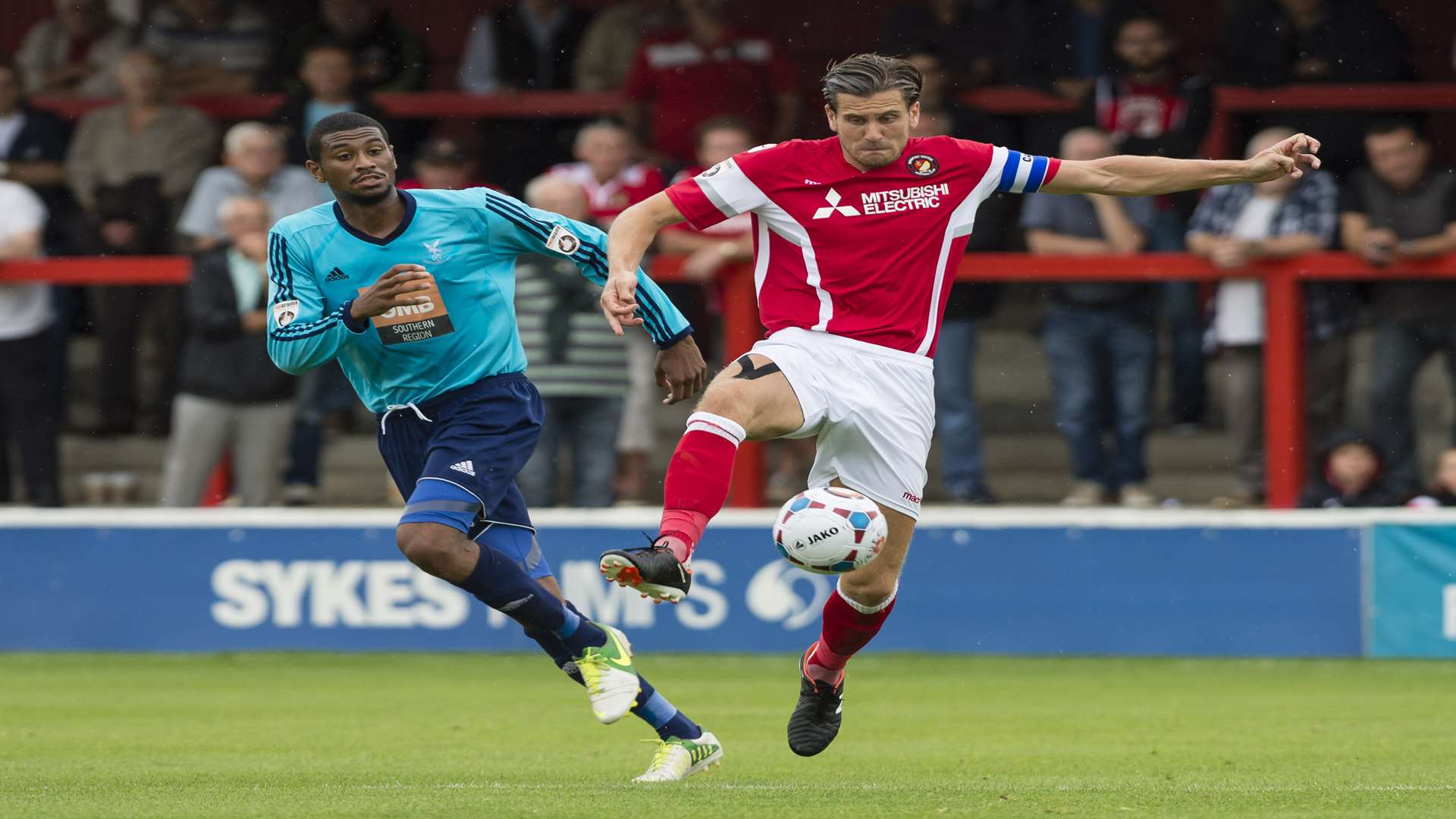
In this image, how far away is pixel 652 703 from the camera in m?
6.53

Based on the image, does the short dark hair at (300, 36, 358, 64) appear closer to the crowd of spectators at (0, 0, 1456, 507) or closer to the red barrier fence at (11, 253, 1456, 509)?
the crowd of spectators at (0, 0, 1456, 507)

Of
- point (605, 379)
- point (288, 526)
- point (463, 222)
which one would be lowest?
point (288, 526)

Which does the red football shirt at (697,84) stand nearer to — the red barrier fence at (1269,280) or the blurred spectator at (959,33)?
the blurred spectator at (959,33)

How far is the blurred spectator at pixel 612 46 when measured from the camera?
43.8 ft

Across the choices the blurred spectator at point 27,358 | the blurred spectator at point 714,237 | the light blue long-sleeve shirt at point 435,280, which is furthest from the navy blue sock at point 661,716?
the blurred spectator at point 27,358

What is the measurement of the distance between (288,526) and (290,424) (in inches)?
26.1

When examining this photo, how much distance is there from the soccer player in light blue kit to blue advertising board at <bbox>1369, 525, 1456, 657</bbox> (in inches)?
201

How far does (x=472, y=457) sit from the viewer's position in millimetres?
6547

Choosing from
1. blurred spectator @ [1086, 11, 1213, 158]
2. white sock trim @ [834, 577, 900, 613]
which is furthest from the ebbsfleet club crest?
blurred spectator @ [1086, 11, 1213, 158]

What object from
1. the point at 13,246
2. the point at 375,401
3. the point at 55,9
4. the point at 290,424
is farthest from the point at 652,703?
the point at 55,9

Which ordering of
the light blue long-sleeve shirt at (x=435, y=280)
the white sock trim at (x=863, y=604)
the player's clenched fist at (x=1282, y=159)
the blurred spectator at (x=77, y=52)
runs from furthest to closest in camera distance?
1. the blurred spectator at (x=77, y=52)
2. the white sock trim at (x=863, y=604)
3. the light blue long-sleeve shirt at (x=435, y=280)
4. the player's clenched fist at (x=1282, y=159)

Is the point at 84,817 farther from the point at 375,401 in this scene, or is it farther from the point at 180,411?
the point at 180,411

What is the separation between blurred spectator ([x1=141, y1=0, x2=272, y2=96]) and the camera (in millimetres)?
13656

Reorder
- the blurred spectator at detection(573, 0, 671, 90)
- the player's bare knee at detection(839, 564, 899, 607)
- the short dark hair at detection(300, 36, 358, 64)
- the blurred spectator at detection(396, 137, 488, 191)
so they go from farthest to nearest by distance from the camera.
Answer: the blurred spectator at detection(573, 0, 671, 90) → the short dark hair at detection(300, 36, 358, 64) → the blurred spectator at detection(396, 137, 488, 191) → the player's bare knee at detection(839, 564, 899, 607)
